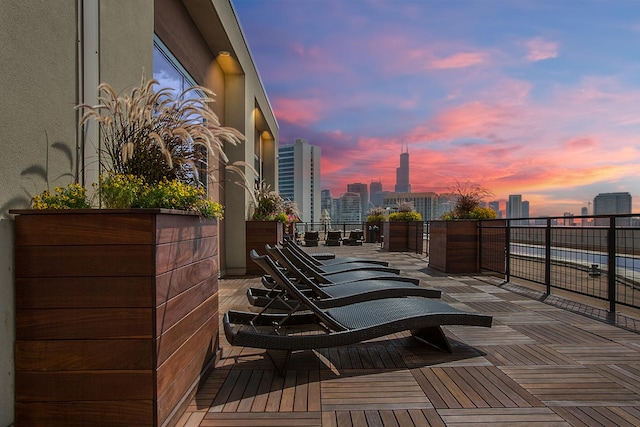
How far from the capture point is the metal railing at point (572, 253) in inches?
157

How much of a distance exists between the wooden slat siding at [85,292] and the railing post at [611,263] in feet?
15.5

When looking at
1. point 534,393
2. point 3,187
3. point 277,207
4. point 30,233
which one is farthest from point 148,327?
point 277,207

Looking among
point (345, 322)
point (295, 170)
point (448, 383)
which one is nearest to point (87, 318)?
point (345, 322)

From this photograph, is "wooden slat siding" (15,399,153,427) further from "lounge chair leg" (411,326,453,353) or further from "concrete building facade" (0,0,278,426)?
"lounge chair leg" (411,326,453,353)

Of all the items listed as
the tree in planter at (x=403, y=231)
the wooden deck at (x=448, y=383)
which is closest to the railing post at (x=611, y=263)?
the wooden deck at (x=448, y=383)

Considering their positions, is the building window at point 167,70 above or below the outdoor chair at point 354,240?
above

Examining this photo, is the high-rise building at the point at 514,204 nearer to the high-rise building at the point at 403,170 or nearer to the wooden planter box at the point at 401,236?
the wooden planter box at the point at 401,236

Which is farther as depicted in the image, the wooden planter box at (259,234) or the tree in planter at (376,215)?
the tree in planter at (376,215)

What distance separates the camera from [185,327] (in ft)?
6.25

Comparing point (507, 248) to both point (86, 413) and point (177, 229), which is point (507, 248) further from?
point (86, 413)

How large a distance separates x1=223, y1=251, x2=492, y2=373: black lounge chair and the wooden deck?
0.22 m

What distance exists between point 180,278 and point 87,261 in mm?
434

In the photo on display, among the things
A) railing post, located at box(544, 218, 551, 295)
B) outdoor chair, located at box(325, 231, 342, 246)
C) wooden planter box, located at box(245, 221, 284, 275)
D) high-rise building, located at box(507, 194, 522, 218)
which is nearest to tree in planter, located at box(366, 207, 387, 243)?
outdoor chair, located at box(325, 231, 342, 246)

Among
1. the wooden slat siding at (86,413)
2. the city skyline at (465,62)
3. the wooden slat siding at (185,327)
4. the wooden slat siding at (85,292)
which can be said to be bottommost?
the wooden slat siding at (86,413)
